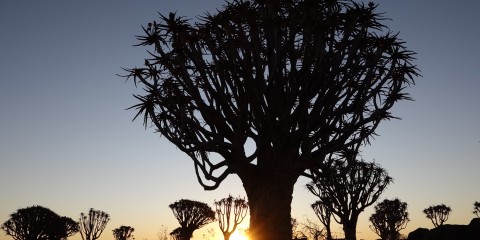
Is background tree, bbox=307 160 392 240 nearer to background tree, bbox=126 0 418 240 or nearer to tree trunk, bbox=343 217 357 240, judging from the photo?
tree trunk, bbox=343 217 357 240

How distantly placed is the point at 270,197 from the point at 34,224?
29.7 meters

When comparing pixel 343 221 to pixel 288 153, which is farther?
pixel 343 221

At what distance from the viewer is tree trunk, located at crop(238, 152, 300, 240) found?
7.61 m

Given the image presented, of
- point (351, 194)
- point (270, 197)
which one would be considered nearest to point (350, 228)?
point (351, 194)

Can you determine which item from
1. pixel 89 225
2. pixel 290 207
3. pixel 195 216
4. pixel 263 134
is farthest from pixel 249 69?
pixel 89 225

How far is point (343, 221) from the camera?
73.0 ft

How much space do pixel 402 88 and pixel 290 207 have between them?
12.5ft


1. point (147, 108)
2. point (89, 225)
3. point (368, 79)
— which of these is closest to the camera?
point (368, 79)

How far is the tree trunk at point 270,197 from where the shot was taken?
25.0ft

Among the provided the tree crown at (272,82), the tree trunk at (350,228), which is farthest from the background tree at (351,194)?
the tree crown at (272,82)

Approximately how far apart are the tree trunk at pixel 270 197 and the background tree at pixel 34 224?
29139 millimetres

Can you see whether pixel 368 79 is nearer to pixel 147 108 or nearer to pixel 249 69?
pixel 249 69

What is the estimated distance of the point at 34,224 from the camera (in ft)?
104

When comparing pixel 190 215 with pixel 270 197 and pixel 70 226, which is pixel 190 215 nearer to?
pixel 70 226
